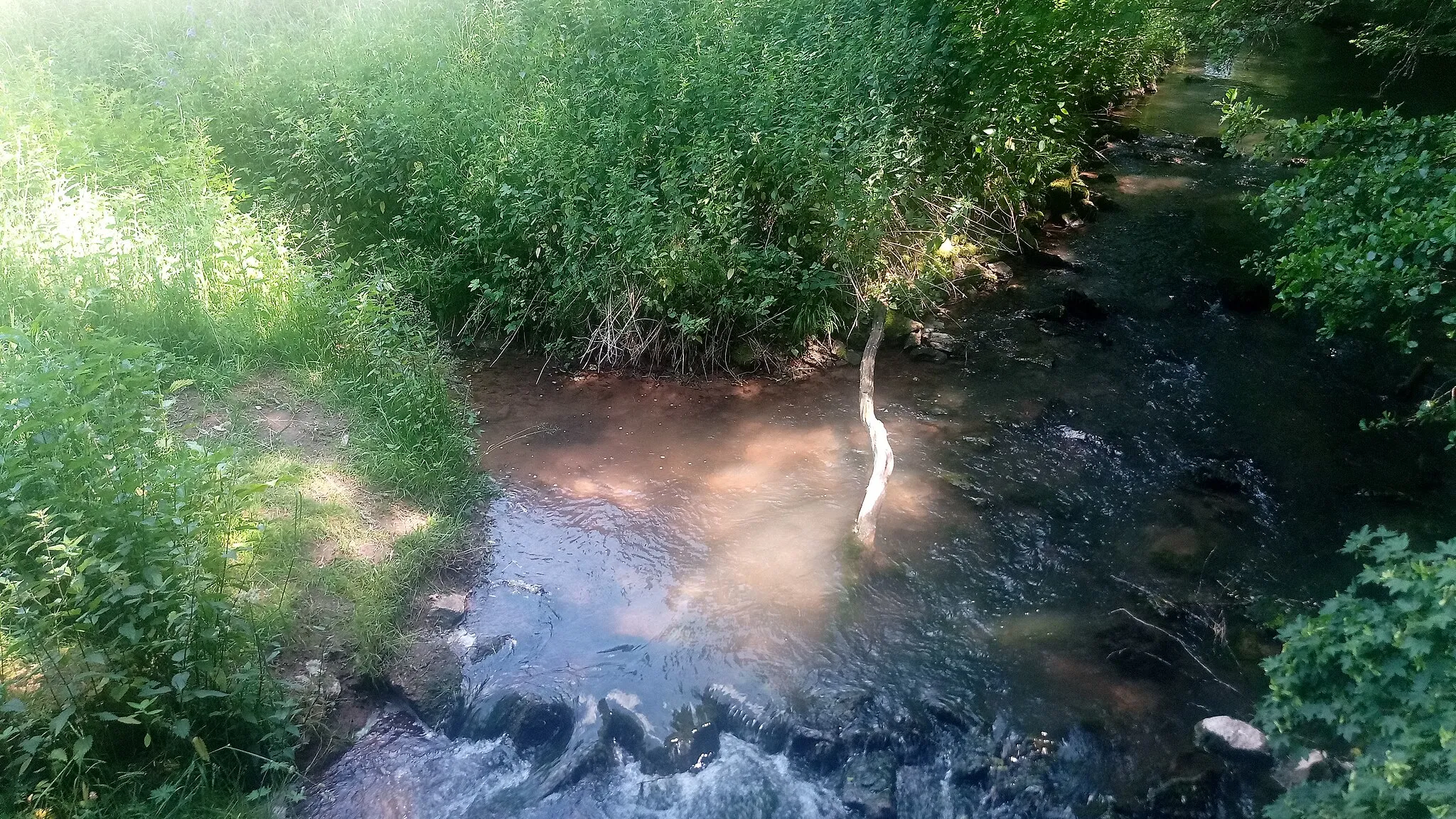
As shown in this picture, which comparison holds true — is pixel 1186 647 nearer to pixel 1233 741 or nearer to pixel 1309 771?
pixel 1233 741

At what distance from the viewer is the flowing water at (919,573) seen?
16.0 feet

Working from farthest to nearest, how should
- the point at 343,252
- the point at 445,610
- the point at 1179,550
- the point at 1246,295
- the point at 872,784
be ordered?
the point at 1246,295 → the point at 343,252 → the point at 1179,550 → the point at 445,610 → the point at 872,784

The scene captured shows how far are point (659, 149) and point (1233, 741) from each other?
6876 mm

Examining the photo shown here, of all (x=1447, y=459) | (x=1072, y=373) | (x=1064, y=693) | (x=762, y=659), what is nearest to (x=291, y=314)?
(x=762, y=659)

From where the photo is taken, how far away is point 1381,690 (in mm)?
3682

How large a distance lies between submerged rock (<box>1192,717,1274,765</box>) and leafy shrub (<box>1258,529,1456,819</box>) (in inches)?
25.3

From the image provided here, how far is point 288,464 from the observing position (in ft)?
20.3

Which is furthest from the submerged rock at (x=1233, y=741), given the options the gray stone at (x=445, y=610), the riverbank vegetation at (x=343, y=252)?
the riverbank vegetation at (x=343, y=252)

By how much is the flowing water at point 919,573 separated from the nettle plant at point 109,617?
733 mm

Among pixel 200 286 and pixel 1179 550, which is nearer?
pixel 1179 550

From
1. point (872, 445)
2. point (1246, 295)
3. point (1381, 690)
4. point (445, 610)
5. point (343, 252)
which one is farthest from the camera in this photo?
point (1246, 295)

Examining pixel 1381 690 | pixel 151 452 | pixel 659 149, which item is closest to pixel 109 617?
pixel 151 452

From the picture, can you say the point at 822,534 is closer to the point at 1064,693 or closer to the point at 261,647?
the point at 1064,693

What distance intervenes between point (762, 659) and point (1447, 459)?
627 cm
